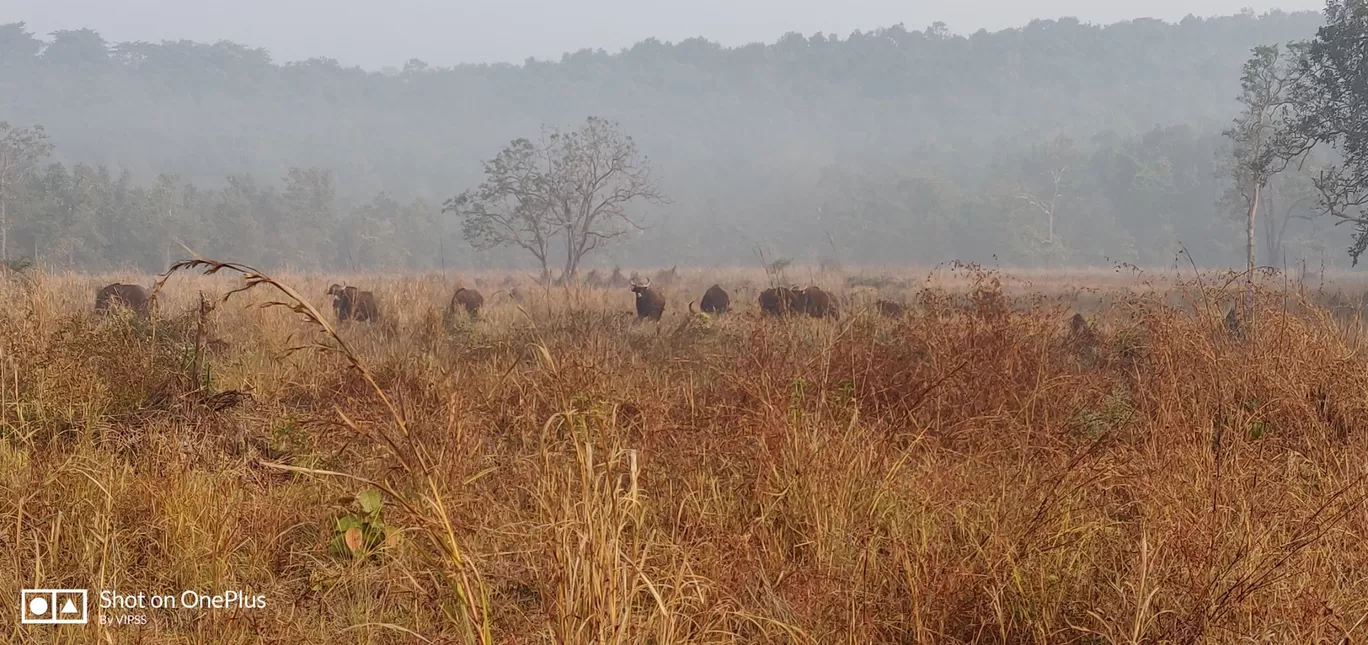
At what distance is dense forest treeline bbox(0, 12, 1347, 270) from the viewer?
213 feet

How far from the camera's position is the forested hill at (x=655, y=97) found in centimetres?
14062

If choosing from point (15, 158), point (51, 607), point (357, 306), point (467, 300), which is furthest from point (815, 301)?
point (15, 158)

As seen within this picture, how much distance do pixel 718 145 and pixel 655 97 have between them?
72.2 feet

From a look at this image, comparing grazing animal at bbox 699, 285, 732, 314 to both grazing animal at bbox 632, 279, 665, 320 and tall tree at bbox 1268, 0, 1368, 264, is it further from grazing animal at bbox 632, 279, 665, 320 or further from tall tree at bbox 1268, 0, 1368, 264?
tall tree at bbox 1268, 0, 1368, 264

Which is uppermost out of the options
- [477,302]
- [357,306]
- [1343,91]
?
[1343,91]

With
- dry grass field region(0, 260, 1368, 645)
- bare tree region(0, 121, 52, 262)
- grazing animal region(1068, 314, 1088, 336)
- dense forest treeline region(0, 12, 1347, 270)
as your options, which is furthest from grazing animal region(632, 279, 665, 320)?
bare tree region(0, 121, 52, 262)

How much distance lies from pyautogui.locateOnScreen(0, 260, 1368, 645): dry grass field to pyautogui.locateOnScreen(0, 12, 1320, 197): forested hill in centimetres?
12550

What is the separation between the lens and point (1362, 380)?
16.8ft

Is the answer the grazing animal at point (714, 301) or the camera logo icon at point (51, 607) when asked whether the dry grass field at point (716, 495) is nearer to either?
the camera logo icon at point (51, 607)

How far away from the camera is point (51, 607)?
111 inches

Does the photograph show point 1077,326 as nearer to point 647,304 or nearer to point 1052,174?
point 647,304

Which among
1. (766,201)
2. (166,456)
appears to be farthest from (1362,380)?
(766,201)

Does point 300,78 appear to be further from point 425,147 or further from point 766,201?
point 766,201

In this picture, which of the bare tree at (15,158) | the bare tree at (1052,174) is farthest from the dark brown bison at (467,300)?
the bare tree at (1052,174)
